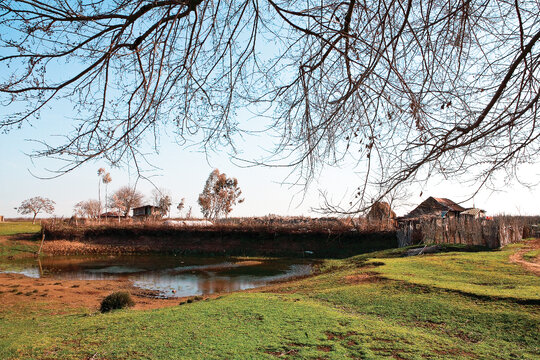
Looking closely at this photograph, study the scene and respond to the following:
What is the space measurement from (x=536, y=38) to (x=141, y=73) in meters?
3.15

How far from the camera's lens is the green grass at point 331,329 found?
375cm

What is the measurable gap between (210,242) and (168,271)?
9.95 metres

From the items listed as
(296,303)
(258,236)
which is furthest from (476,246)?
(258,236)

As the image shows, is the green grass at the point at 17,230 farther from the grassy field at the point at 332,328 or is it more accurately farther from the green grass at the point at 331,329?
the green grass at the point at 331,329

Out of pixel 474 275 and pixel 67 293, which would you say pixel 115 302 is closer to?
pixel 67 293

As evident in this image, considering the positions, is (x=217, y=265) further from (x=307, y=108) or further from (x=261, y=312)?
(x=307, y=108)

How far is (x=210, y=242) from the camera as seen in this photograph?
89.7 ft

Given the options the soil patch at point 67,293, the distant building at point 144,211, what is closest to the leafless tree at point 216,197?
the distant building at point 144,211

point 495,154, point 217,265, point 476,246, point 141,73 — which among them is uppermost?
point 141,73

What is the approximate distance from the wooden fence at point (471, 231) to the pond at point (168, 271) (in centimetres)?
535

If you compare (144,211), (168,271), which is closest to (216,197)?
(144,211)

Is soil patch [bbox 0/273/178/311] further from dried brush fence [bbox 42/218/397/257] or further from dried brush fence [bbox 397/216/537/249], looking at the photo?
dried brush fence [bbox 42/218/397/257]

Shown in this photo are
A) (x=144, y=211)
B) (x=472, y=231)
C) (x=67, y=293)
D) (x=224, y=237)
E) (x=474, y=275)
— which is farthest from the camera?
(x=144, y=211)

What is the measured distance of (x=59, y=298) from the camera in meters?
10.8
